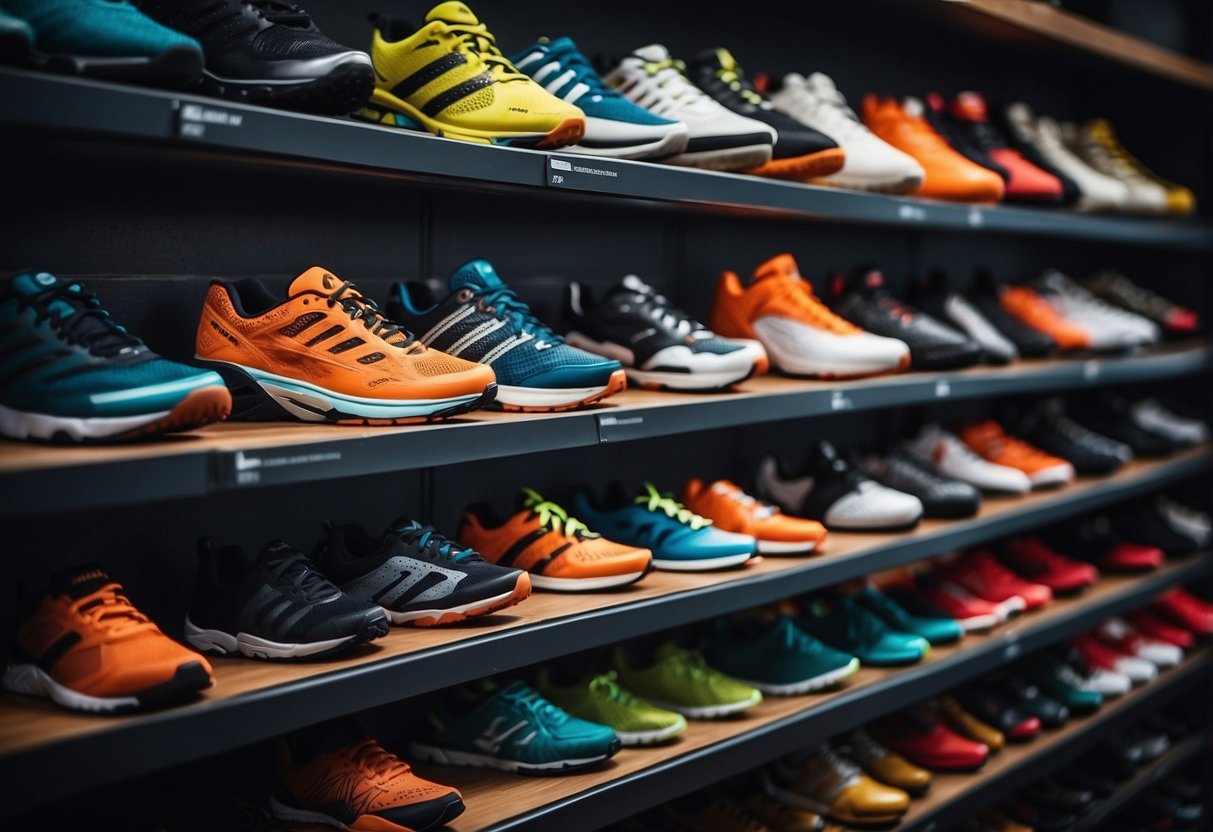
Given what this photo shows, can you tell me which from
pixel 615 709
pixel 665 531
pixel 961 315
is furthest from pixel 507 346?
pixel 961 315

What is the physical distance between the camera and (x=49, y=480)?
1209mm

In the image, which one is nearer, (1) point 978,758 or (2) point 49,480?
(2) point 49,480

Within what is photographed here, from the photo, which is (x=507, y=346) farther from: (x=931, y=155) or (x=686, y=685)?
(x=931, y=155)

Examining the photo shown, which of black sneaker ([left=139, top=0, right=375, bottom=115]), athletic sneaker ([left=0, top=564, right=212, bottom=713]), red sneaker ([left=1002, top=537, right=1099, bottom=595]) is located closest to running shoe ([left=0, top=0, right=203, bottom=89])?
black sneaker ([left=139, top=0, right=375, bottom=115])

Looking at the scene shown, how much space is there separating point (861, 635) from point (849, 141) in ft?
3.32

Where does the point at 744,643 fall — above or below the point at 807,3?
below

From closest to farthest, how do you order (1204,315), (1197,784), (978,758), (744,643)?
1. (744,643)
2. (978,758)
3. (1197,784)
4. (1204,315)

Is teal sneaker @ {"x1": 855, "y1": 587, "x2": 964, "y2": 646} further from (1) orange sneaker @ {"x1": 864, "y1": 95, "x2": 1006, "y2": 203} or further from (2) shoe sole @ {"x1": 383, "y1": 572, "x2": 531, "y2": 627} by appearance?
(2) shoe sole @ {"x1": 383, "y1": 572, "x2": 531, "y2": 627}

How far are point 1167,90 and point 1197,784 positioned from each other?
216cm

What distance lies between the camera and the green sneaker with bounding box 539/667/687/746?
2.00 metres

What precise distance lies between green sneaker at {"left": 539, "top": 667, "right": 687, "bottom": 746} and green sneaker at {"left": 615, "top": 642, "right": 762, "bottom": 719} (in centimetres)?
6

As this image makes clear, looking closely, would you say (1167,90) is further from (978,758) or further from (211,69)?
(211,69)

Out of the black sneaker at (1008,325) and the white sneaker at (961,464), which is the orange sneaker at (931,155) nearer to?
the black sneaker at (1008,325)

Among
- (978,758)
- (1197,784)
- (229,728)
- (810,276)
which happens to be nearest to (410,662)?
(229,728)
